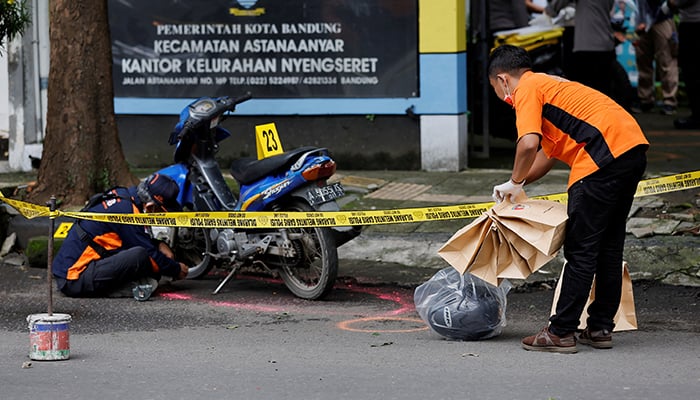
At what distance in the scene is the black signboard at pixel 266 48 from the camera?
11.8 m

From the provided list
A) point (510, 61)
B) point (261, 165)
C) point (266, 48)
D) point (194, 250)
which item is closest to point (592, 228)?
point (510, 61)

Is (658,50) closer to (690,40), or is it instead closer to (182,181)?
(690,40)

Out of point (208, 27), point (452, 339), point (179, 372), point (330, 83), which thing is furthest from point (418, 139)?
point (179, 372)

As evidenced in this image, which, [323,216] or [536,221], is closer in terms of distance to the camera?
[536,221]

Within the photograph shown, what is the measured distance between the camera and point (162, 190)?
823 cm

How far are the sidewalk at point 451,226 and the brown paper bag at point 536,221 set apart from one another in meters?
1.98

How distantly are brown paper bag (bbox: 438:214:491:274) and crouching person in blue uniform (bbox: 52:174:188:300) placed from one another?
2.40 m

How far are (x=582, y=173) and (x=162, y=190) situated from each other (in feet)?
10.5

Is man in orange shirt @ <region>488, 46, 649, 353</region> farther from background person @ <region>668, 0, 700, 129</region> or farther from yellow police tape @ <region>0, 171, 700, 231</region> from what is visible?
background person @ <region>668, 0, 700, 129</region>

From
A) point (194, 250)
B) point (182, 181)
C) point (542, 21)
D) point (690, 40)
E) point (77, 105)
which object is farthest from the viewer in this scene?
point (542, 21)

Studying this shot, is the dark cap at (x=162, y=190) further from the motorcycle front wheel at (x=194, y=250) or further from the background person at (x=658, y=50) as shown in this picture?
the background person at (x=658, y=50)

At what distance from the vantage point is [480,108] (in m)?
13.0

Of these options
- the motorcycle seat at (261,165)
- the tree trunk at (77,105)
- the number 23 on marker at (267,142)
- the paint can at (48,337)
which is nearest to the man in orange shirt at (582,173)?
the motorcycle seat at (261,165)

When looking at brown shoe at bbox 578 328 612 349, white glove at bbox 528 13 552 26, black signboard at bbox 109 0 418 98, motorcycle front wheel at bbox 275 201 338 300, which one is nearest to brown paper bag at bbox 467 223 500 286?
brown shoe at bbox 578 328 612 349
